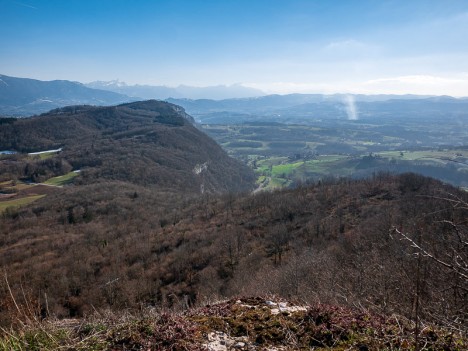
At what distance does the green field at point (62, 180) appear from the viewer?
103 meters

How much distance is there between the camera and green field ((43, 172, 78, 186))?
10344 centimetres

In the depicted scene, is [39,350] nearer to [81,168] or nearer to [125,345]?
[125,345]

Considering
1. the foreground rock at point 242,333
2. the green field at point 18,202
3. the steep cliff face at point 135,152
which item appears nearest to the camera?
the foreground rock at point 242,333

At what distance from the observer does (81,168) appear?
118875mm

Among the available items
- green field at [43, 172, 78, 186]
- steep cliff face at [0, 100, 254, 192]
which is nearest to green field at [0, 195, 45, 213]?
green field at [43, 172, 78, 186]

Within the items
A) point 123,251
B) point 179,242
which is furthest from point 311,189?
point 123,251

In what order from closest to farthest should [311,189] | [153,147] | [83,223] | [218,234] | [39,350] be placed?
[39,350]
[218,234]
[83,223]
[311,189]
[153,147]

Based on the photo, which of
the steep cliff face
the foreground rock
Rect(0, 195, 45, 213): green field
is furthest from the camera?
the steep cliff face

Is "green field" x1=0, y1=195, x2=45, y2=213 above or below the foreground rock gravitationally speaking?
below

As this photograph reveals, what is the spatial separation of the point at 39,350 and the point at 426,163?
561ft

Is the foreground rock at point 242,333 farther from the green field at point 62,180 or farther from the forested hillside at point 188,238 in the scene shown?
the green field at point 62,180

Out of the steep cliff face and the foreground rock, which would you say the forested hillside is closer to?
the foreground rock

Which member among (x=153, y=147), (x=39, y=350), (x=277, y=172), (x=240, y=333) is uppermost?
(x=39, y=350)

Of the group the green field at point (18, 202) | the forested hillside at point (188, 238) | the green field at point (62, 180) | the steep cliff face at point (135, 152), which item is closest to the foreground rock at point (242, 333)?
the forested hillside at point (188, 238)
